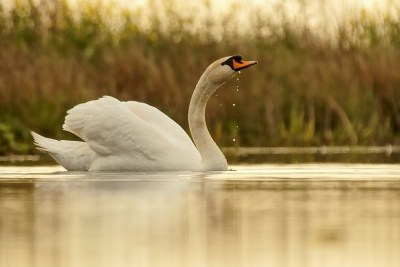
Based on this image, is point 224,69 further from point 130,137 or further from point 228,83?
point 228,83

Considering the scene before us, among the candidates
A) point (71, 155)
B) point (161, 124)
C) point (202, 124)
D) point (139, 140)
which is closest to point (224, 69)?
point (202, 124)

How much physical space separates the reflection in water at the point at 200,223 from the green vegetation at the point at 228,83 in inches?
240

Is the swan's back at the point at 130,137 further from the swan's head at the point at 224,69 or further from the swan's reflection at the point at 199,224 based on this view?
the swan's reflection at the point at 199,224

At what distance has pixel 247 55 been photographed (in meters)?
17.8

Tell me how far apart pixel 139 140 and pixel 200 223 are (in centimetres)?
441

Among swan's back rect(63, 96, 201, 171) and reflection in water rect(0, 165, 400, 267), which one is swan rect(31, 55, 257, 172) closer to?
swan's back rect(63, 96, 201, 171)

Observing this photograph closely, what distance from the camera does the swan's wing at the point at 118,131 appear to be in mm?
10320

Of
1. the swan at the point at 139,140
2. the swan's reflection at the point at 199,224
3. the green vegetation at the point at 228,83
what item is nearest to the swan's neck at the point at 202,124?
the swan at the point at 139,140

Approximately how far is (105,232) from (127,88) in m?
11.1

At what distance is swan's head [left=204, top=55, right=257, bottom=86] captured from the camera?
10711mm

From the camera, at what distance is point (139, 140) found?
1038 centimetres

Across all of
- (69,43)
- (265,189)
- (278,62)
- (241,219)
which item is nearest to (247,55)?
(278,62)

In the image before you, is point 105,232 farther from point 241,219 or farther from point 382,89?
point 382,89

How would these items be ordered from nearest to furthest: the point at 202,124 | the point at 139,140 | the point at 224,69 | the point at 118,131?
1. the point at 139,140
2. the point at 118,131
3. the point at 224,69
4. the point at 202,124
